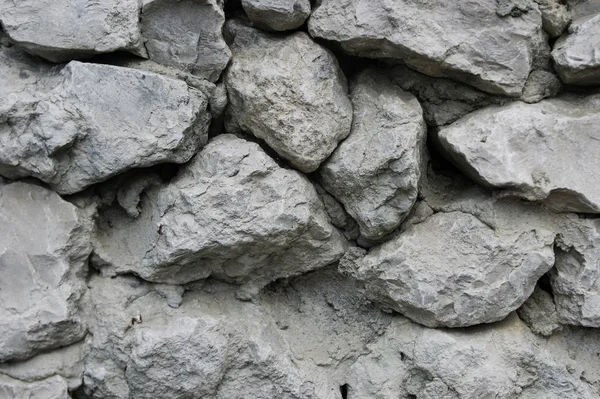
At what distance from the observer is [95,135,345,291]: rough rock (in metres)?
1.38

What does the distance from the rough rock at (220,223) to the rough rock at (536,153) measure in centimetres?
39

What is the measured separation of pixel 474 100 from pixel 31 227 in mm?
1063

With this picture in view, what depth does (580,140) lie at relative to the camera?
139 centimetres

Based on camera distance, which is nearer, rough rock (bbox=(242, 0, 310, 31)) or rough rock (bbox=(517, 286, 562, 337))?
rough rock (bbox=(242, 0, 310, 31))

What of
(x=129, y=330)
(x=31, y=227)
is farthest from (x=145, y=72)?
(x=129, y=330)

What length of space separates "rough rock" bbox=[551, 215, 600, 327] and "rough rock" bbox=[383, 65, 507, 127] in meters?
0.35

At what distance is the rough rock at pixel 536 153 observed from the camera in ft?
4.50

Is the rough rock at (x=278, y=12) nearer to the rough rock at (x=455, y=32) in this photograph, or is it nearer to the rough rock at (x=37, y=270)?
the rough rock at (x=455, y=32)

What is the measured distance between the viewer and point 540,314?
1481 mm

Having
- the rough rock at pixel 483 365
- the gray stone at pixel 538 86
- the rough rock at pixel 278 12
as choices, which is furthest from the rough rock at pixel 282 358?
the rough rock at pixel 278 12

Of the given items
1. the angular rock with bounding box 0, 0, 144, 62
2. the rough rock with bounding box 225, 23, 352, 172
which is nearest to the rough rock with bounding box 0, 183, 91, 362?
the angular rock with bounding box 0, 0, 144, 62

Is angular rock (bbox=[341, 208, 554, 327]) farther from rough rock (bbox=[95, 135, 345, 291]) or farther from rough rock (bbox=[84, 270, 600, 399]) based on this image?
rough rock (bbox=[95, 135, 345, 291])

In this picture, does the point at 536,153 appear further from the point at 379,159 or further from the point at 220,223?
the point at 220,223

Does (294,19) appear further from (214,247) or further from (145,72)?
(214,247)
